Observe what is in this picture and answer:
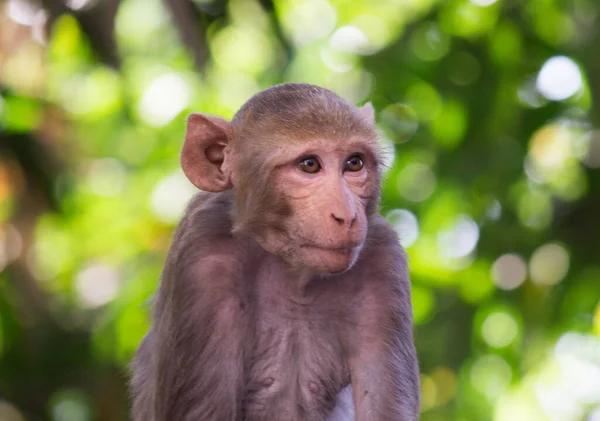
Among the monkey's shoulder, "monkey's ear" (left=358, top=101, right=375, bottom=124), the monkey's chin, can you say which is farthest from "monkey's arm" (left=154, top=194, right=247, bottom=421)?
"monkey's ear" (left=358, top=101, right=375, bottom=124)

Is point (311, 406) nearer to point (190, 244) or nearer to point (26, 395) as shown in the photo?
point (190, 244)

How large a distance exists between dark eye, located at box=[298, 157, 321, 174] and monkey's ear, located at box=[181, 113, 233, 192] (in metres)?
0.36

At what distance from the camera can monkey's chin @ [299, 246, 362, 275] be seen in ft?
11.3

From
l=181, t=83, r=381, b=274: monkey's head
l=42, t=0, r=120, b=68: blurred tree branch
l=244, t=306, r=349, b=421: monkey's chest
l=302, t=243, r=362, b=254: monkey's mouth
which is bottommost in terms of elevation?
l=244, t=306, r=349, b=421: monkey's chest

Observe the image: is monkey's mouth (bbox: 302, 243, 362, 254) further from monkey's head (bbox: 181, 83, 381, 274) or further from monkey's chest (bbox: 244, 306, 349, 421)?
monkey's chest (bbox: 244, 306, 349, 421)

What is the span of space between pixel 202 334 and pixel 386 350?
26.9 inches

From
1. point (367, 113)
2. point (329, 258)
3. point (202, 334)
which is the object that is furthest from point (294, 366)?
point (367, 113)

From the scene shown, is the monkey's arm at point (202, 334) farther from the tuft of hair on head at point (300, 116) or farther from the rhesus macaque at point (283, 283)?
the tuft of hair on head at point (300, 116)

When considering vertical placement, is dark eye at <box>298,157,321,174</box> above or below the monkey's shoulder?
above

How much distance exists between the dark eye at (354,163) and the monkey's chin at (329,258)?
1.12ft

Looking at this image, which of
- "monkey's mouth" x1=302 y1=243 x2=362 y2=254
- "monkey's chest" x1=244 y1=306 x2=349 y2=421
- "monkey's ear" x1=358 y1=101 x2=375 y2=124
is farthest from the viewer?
"monkey's ear" x1=358 y1=101 x2=375 y2=124

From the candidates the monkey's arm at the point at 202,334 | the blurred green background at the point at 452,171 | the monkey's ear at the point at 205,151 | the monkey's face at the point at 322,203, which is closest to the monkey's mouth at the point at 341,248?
the monkey's face at the point at 322,203

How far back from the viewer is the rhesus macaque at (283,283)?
356cm

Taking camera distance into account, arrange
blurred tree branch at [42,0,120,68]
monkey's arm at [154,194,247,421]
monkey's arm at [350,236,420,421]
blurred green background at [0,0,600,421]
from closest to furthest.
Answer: monkey's arm at [154,194,247,421]
monkey's arm at [350,236,420,421]
blurred tree branch at [42,0,120,68]
blurred green background at [0,0,600,421]
